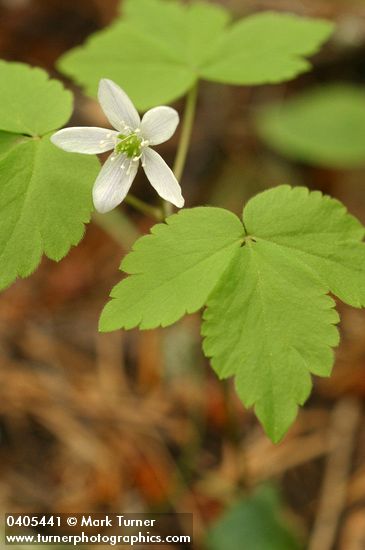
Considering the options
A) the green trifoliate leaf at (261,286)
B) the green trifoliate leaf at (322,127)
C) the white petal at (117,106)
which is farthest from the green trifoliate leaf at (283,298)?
the green trifoliate leaf at (322,127)

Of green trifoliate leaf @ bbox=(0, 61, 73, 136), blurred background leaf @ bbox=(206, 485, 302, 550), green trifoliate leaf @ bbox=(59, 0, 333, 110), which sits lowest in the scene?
blurred background leaf @ bbox=(206, 485, 302, 550)

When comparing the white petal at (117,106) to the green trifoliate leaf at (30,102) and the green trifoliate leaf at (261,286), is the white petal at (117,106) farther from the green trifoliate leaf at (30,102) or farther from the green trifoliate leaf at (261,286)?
the green trifoliate leaf at (261,286)

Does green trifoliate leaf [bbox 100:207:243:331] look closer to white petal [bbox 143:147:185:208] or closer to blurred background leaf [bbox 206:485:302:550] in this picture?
white petal [bbox 143:147:185:208]

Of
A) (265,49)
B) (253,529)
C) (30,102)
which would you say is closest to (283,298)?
(30,102)

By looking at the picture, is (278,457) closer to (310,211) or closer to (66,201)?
(310,211)

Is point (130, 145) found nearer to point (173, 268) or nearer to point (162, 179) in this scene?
point (162, 179)

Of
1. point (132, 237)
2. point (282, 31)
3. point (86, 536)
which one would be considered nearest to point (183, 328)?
point (132, 237)

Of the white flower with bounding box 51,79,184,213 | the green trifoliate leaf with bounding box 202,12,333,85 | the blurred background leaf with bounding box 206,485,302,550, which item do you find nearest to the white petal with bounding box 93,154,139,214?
the white flower with bounding box 51,79,184,213
